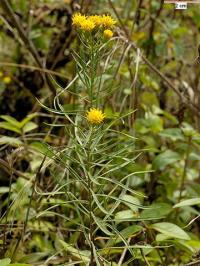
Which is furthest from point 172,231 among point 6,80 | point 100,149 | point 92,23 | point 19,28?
point 6,80

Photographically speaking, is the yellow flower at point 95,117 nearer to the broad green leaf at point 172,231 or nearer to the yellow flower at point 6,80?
the broad green leaf at point 172,231

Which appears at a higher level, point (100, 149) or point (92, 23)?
point (92, 23)

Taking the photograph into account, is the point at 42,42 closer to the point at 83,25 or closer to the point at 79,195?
the point at 79,195

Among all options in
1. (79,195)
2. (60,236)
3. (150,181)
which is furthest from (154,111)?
(60,236)

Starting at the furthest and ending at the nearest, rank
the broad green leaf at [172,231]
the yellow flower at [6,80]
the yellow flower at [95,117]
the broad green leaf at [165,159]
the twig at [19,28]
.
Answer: the yellow flower at [6,80] → the twig at [19,28] → the broad green leaf at [165,159] → the broad green leaf at [172,231] → the yellow flower at [95,117]

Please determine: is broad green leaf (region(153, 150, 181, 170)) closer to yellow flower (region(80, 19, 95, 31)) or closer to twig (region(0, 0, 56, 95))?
twig (region(0, 0, 56, 95))

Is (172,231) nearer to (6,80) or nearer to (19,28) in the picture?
(19,28)

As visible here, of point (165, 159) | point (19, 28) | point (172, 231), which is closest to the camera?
point (172, 231)

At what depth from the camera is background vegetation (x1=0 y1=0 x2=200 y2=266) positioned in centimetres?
74

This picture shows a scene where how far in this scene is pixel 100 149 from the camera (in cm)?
71

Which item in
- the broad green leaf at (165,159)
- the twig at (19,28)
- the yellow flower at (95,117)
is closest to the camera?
the yellow flower at (95,117)

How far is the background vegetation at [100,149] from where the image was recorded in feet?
2.43

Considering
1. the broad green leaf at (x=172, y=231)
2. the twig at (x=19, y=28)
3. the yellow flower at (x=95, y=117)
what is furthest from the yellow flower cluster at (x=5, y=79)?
the yellow flower at (x=95, y=117)

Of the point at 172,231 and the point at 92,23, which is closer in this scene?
the point at 92,23
